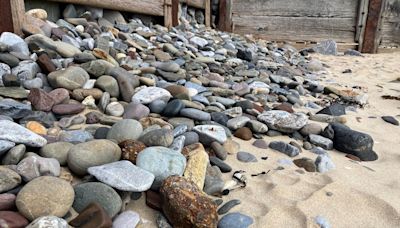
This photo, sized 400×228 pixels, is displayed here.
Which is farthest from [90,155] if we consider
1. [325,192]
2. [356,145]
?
[356,145]

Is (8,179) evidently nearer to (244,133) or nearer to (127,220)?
(127,220)

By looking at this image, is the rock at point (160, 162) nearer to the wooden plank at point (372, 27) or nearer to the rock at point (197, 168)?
the rock at point (197, 168)

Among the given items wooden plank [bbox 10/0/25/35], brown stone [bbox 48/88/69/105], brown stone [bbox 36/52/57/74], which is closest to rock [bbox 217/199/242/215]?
brown stone [bbox 48/88/69/105]

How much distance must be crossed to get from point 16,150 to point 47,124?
49cm

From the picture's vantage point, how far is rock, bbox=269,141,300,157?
2.10 m

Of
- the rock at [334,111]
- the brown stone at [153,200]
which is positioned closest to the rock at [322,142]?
the rock at [334,111]

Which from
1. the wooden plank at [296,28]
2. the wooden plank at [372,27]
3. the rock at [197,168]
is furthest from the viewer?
the wooden plank at [296,28]

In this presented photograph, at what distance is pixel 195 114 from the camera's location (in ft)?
7.41

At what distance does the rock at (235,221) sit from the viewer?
55.9 inches

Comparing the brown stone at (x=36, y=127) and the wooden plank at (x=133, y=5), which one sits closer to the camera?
the brown stone at (x=36, y=127)

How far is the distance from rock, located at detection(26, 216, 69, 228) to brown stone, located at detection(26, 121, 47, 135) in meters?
0.74

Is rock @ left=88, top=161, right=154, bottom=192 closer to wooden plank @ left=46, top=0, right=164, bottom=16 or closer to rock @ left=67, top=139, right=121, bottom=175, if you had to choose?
rock @ left=67, top=139, right=121, bottom=175

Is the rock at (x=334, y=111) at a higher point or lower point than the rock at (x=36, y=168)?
lower

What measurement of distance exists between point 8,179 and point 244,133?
138 centimetres
